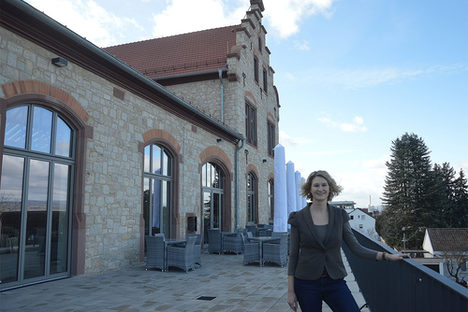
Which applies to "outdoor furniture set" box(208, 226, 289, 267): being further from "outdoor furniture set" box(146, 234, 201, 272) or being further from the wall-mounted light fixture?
the wall-mounted light fixture

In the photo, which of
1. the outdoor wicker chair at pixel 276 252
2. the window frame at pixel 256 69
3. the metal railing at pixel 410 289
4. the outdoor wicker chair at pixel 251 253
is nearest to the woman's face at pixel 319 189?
the metal railing at pixel 410 289

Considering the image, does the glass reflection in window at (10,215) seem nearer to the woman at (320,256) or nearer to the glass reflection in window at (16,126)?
the glass reflection in window at (16,126)

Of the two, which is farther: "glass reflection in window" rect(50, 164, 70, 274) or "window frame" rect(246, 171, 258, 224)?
"window frame" rect(246, 171, 258, 224)

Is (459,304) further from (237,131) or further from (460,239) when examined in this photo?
(460,239)

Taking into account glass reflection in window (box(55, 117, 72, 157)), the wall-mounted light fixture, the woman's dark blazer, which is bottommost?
the woman's dark blazer

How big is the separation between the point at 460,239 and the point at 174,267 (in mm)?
48122

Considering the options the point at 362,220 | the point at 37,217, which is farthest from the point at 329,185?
the point at 362,220

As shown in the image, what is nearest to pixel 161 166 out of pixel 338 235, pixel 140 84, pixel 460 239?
pixel 140 84

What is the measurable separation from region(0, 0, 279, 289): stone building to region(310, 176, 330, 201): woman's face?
5072 mm

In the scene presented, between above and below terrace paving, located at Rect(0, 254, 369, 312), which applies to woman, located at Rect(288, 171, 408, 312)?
above

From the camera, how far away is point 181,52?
1844 cm

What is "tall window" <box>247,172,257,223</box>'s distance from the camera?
18.0 meters

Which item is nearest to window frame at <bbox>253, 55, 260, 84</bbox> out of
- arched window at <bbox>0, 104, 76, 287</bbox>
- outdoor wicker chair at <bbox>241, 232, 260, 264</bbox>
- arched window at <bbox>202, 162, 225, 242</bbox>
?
arched window at <bbox>202, 162, 225, 242</bbox>

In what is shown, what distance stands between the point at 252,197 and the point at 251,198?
0.46ft
